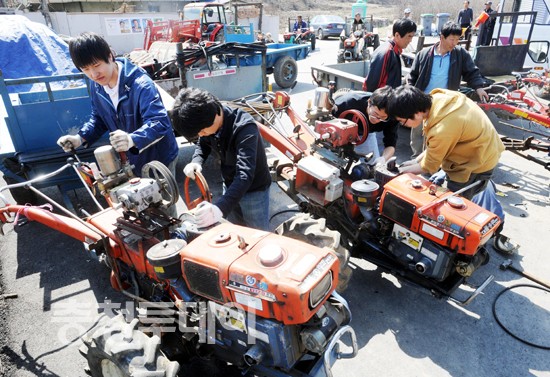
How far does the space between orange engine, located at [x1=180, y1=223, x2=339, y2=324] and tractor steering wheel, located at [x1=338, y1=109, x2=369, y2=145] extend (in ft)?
5.96

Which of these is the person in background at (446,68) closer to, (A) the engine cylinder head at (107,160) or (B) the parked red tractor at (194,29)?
(A) the engine cylinder head at (107,160)

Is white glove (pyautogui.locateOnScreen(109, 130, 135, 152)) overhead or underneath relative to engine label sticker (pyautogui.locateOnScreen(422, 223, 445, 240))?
overhead

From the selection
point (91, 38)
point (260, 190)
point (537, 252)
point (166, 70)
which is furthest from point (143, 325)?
point (166, 70)

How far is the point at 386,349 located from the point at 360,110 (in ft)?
6.99

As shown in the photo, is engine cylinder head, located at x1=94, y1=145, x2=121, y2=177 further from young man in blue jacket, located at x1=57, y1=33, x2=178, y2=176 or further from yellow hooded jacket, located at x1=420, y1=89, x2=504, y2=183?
yellow hooded jacket, located at x1=420, y1=89, x2=504, y2=183

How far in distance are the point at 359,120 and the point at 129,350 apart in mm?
2636

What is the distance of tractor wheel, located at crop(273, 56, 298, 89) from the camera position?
10.2 metres

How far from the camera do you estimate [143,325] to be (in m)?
2.30

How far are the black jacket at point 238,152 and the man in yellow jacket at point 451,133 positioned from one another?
3.56 feet

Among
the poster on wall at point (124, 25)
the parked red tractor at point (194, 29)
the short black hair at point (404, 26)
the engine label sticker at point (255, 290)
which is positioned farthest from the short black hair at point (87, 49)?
the poster on wall at point (124, 25)

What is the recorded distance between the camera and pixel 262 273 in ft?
5.63

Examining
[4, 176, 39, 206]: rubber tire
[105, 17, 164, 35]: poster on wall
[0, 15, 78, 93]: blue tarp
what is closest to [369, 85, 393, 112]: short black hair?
[4, 176, 39, 206]: rubber tire

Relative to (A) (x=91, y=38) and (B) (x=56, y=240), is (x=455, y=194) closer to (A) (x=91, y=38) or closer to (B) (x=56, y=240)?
(A) (x=91, y=38)

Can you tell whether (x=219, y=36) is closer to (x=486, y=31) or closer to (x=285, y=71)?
(x=285, y=71)
